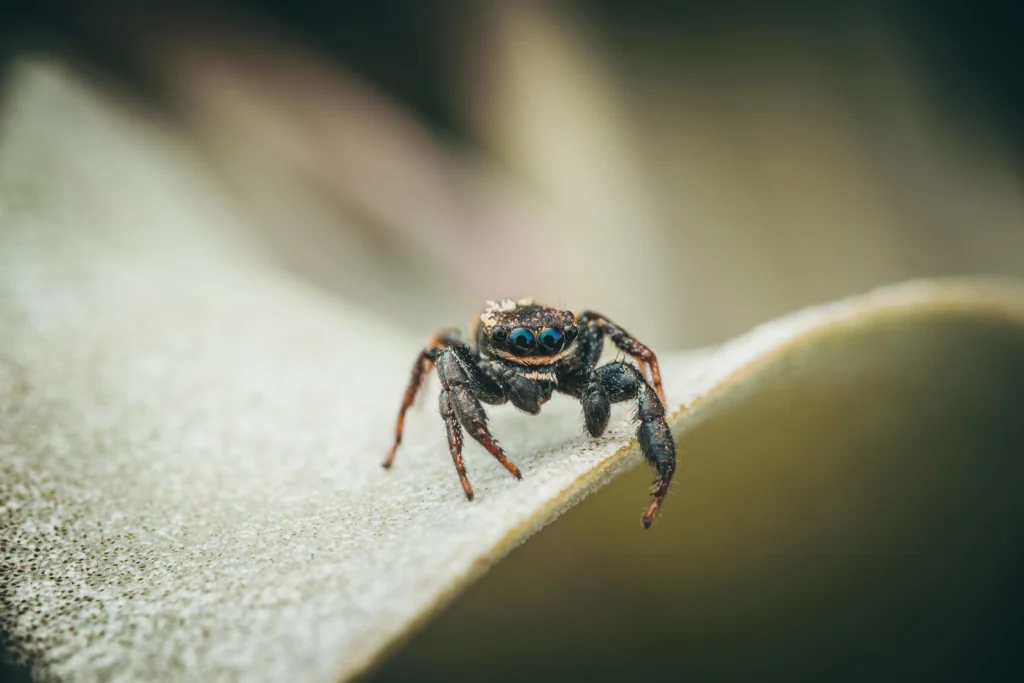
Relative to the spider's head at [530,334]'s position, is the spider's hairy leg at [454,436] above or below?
below

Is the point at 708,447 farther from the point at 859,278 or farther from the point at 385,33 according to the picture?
the point at 385,33

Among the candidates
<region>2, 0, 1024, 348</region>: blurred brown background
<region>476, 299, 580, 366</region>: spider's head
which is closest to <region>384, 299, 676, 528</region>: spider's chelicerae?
<region>476, 299, 580, 366</region>: spider's head

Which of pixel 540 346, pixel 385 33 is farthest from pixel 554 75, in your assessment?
pixel 540 346

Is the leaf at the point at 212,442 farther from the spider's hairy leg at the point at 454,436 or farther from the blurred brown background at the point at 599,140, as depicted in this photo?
the blurred brown background at the point at 599,140

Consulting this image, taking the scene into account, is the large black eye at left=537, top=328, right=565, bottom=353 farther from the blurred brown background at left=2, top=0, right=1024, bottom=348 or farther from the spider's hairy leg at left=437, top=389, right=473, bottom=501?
the blurred brown background at left=2, top=0, right=1024, bottom=348

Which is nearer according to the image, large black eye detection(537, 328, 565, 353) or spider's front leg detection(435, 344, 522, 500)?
spider's front leg detection(435, 344, 522, 500)

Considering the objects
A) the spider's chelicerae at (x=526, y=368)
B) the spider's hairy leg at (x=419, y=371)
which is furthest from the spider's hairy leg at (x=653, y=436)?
the spider's hairy leg at (x=419, y=371)

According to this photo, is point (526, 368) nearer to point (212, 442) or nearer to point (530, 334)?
point (530, 334)
